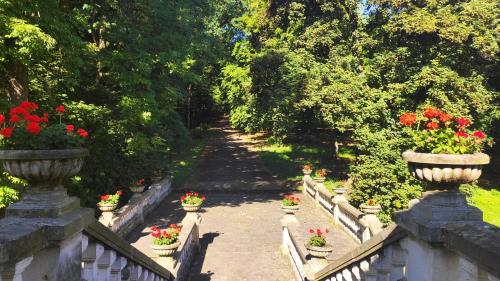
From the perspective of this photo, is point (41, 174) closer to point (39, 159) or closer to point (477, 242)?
point (39, 159)

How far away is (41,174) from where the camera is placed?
321 cm

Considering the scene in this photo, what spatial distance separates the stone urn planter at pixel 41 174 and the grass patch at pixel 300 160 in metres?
23.8

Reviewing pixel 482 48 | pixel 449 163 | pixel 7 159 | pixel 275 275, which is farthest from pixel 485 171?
pixel 7 159

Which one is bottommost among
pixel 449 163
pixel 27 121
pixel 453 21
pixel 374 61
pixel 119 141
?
pixel 119 141

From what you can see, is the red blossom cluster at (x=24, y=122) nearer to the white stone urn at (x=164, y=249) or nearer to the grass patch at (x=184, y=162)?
the white stone urn at (x=164, y=249)

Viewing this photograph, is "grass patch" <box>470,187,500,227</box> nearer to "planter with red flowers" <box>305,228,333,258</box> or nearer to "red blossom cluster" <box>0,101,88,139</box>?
"planter with red flowers" <box>305,228,333,258</box>

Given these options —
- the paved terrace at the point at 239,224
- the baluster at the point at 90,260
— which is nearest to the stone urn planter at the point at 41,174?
the baluster at the point at 90,260

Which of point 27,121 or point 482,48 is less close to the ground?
point 482,48

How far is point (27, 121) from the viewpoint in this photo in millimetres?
3477

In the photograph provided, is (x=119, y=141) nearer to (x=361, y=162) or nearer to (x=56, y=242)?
(x=361, y=162)

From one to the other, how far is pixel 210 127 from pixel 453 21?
42304mm

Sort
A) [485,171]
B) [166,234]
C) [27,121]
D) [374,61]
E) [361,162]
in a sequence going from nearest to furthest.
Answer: [27,121] → [166,234] → [361,162] → [374,61] → [485,171]

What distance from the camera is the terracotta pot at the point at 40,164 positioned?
3.13m

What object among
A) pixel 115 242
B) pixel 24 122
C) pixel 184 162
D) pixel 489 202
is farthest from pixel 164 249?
pixel 489 202
